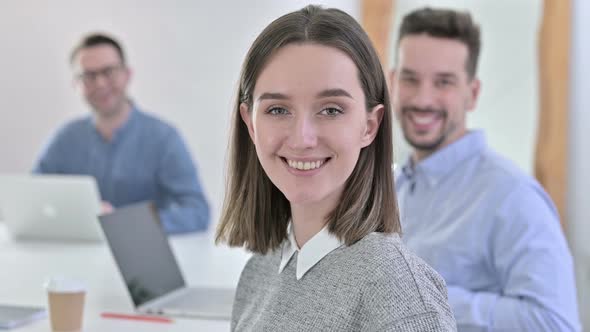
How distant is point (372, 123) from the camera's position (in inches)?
46.9

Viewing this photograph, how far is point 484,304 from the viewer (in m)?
1.78

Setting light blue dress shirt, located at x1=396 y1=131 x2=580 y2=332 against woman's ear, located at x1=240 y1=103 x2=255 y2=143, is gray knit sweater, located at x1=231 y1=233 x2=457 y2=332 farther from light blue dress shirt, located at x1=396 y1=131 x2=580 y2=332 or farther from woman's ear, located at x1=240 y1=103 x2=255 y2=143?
light blue dress shirt, located at x1=396 y1=131 x2=580 y2=332

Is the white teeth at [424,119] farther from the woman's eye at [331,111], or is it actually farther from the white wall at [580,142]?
the white wall at [580,142]

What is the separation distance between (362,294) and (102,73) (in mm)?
2900

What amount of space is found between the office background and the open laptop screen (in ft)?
5.72

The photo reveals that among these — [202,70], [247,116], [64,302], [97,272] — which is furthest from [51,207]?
[202,70]

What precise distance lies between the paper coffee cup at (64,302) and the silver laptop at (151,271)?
21 centimetres

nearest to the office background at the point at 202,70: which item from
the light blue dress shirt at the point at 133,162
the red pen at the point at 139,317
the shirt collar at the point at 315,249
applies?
the light blue dress shirt at the point at 133,162

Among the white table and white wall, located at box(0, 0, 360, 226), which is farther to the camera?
white wall, located at box(0, 0, 360, 226)

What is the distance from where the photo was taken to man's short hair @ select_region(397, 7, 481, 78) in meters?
2.09

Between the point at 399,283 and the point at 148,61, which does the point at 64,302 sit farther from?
the point at 148,61

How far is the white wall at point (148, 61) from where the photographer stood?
4.55 meters

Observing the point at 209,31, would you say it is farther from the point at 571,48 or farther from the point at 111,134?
the point at 571,48

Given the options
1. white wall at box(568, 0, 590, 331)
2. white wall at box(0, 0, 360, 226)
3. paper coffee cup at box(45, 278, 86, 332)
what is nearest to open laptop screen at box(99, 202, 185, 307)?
paper coffee cup at box(45, 278, 86, 332)
